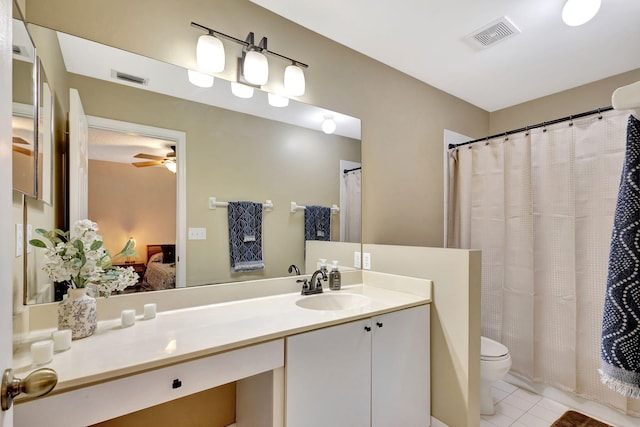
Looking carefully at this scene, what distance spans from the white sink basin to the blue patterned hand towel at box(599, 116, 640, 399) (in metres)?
1.17

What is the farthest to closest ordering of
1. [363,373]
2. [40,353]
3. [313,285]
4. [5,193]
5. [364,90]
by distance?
[364,90], [313,285], [363,373], [40,353], [5,193]

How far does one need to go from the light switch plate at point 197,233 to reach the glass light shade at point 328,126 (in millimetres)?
1042

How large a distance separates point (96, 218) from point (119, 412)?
79 centimetres

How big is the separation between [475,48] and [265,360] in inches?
94.2

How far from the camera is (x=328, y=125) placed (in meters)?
2.06

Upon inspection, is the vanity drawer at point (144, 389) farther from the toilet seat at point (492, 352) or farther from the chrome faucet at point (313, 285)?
the toilet seat at point (492, 352)

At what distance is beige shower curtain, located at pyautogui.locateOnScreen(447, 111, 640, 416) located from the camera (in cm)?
193

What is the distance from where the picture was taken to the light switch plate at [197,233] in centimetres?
155

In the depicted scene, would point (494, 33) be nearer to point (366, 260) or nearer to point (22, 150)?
point (366, 260)

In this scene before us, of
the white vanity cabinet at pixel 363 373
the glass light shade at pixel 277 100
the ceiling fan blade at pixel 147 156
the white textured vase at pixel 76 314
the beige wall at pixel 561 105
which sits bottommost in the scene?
the white vanity cabinet at pixel 363 373

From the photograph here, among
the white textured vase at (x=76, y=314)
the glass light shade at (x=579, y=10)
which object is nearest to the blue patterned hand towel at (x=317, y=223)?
the white textured vase at (x=76, y=314)

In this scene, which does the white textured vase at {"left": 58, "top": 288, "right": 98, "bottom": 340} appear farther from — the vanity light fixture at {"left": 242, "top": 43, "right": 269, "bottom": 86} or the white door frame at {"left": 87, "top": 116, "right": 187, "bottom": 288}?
the vanity light fixture at {"left": 242, "top": 43, "right": 269, "bottom": 86}

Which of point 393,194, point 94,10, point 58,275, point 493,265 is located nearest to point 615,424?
point 493,265

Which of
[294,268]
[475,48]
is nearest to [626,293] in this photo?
[294,268]
